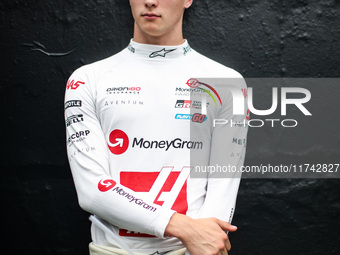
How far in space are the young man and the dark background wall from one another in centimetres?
52

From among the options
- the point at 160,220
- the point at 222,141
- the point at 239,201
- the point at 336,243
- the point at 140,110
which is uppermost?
the point at 140,110

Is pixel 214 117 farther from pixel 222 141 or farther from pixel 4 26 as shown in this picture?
pixel 4 26

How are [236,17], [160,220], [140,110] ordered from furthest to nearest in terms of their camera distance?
[236,17]
[140,110]
[160,220]

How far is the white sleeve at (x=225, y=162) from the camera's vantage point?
1.93 m

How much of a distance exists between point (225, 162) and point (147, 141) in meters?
0.31

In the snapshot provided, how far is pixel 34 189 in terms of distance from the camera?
2645 millimetres

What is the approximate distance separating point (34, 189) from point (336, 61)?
1640mm

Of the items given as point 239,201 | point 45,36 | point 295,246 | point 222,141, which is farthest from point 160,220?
point 45,36

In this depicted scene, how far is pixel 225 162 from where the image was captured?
6.44ft

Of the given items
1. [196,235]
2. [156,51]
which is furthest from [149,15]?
[196,235]

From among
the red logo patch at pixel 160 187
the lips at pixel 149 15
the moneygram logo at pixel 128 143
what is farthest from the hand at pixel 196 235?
the lips at pixel 149 15

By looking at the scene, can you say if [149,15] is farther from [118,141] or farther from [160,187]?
[160,187]

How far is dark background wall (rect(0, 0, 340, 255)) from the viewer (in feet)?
8.29

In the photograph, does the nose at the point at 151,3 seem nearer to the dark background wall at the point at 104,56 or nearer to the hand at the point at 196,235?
the dark background wall at the point at 104,56
